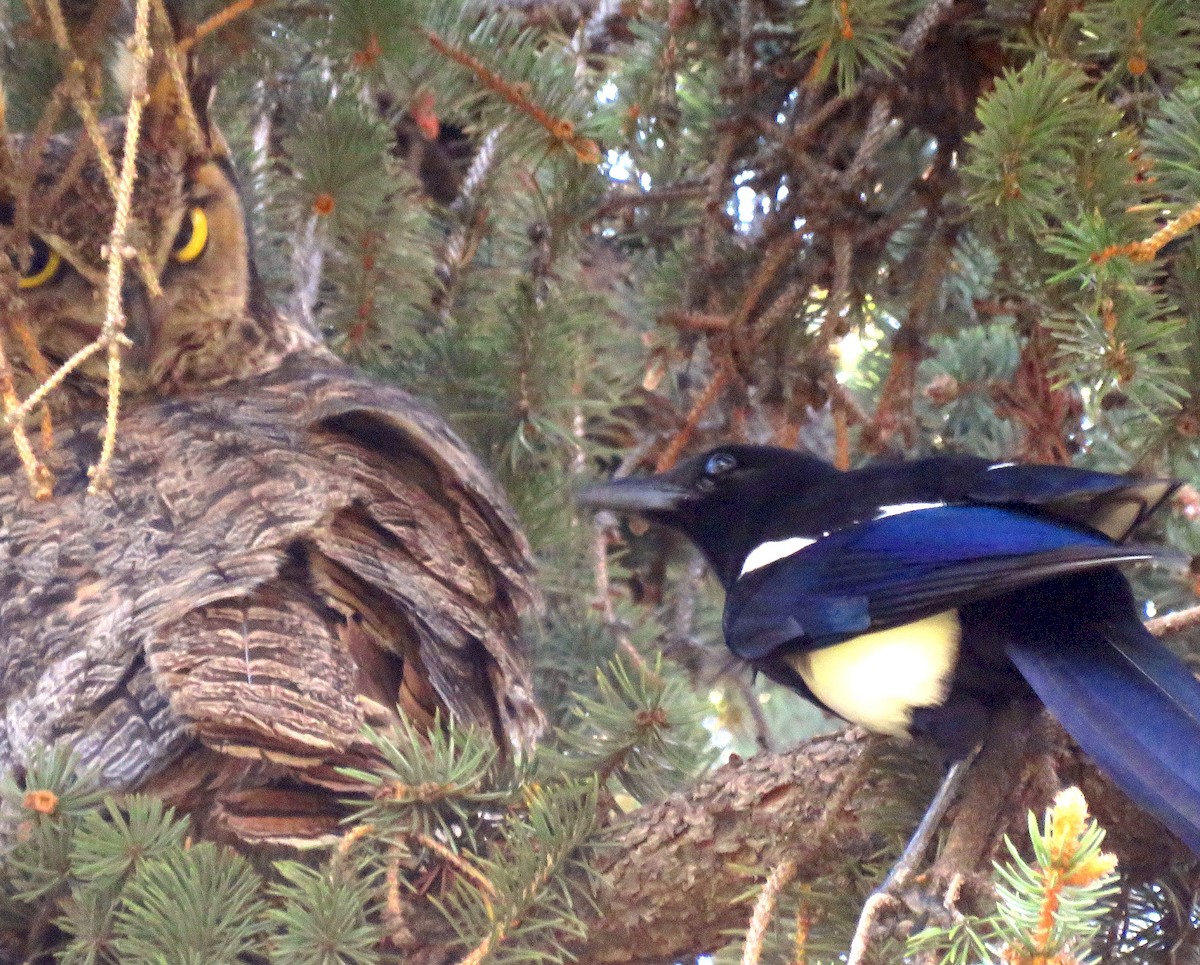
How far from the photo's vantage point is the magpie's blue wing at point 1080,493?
61.7 inches

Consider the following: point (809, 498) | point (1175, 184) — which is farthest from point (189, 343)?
point (1175, 184)

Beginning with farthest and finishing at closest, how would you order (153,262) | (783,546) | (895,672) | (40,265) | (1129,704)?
(153,262) → (40,265) → (783,546) → (895,672) → (1129,704)

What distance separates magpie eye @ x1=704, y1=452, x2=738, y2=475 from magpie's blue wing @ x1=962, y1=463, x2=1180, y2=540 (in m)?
0.42

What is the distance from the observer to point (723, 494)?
6.73ft

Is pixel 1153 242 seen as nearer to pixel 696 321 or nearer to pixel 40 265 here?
pixel 696 321

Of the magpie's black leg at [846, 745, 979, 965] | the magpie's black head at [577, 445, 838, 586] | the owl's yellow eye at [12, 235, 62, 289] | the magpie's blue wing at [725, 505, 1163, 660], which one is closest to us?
the magpie's black leg at [846, 745, 979, 965]

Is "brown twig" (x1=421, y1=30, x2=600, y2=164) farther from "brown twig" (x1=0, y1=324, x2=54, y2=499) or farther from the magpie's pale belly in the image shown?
the magpie's pale belly

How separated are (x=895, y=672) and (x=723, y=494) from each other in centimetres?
50

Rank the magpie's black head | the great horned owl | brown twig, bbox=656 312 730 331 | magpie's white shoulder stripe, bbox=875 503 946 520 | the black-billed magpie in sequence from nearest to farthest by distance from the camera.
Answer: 1. the black-billed magpie
2. magpie's white shoulder stripe, bbox=875 503 946 520
3. the great horned owl
4. the magpie's black head
5. brown twig, bbox=656 312 730 331

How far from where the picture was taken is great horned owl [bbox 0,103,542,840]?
1853mm

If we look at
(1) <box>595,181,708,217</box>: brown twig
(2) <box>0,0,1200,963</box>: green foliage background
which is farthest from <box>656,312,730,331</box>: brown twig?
(1) <box>595,181,708,217</box>: brown twig

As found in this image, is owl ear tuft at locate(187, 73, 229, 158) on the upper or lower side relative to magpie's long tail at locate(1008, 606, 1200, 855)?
upper

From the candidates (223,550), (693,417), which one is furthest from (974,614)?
(223,550)

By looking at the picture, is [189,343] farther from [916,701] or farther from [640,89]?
[916,701]
